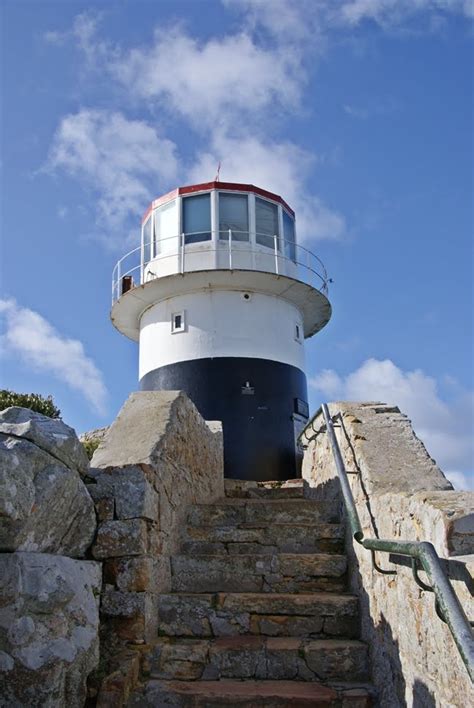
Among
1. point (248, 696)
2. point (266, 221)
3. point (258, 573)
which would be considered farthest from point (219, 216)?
point (248, 696)

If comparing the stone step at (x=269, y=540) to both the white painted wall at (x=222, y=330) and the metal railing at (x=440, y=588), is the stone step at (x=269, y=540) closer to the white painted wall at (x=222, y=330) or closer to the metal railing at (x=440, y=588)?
the metal railing at (x=440, y=588)

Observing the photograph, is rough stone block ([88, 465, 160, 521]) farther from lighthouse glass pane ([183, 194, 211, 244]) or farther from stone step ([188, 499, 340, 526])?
lighthouse glass pane ([183, 194, 211, 244])

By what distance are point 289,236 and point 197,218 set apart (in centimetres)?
197

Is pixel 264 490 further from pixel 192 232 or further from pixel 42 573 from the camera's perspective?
pixel 42 573

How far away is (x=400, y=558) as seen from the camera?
3.58 meters

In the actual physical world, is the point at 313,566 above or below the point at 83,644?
above

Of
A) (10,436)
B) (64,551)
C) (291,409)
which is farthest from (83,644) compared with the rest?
(291,409)

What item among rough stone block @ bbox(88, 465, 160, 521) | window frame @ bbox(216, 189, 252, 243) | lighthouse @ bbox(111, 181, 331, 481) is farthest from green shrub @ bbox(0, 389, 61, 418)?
rough stone block @ bbox(88, 465, 160, 521)

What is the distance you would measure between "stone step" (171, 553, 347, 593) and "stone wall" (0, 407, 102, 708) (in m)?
1.06

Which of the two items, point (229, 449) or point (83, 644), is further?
point (229, 449)

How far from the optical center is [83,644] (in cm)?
362

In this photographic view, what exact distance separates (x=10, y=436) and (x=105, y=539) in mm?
1152

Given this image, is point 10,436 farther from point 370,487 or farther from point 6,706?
point 370,487

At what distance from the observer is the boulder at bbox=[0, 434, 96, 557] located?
3.18 meters
